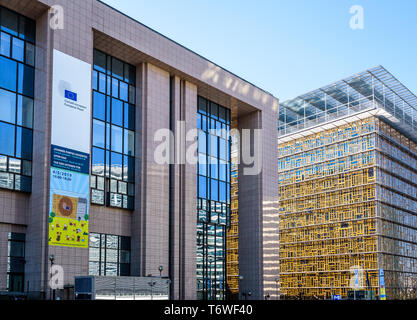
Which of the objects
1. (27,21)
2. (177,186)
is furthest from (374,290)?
(27,21)

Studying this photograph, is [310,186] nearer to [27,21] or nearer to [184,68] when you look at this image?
[184,68]

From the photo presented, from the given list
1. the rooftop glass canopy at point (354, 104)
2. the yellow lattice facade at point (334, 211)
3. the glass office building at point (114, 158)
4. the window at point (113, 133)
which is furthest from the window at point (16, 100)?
the yellow lattice facade at point (334, 211)

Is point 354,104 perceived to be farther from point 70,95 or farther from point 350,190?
point 70,95

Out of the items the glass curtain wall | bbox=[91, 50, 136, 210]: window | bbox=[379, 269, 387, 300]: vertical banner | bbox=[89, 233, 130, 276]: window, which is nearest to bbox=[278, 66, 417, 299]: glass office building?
bbox=[379, 269, 387, 300]: vertical banner

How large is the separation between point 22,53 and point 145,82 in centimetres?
1137

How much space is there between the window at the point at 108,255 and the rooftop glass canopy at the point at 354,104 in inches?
2206

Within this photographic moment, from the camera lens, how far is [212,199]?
Result: 169ft

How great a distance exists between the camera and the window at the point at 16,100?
35094 millimetres

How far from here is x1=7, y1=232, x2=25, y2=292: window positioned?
34.5 meters

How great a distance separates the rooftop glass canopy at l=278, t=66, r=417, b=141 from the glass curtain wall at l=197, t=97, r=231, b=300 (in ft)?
131

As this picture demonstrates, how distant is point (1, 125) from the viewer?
34906 millimetres

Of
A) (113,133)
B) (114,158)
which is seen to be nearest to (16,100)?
(113,133)

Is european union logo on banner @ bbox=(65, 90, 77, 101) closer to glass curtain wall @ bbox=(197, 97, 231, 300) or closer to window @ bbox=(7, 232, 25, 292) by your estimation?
window @ bbox=(7, 232, 25, 292)

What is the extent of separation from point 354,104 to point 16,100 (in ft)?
231
